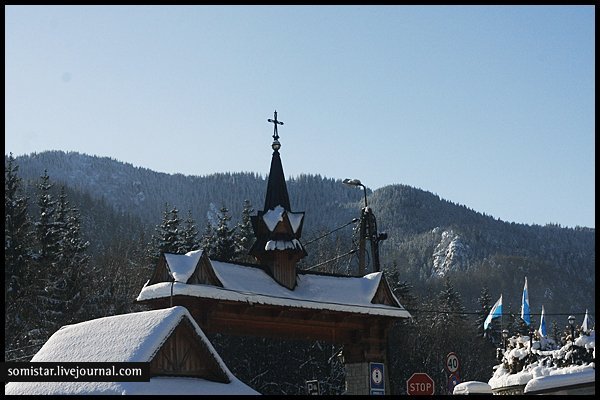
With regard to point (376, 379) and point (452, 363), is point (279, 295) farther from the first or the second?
point (452, 363)

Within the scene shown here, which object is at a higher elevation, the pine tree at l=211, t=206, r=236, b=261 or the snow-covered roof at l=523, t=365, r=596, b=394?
the pine tree at l=211, t=206, r=236, b=261

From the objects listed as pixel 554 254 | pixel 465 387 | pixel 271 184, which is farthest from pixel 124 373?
pixel 554 254

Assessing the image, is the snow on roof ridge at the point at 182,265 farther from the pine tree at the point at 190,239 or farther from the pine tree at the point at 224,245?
the pine tree at the point at 190,239

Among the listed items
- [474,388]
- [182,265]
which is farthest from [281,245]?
[474,388]

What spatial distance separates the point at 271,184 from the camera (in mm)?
32625

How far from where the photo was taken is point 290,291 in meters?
29.6

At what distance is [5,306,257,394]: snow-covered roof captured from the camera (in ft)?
59.0

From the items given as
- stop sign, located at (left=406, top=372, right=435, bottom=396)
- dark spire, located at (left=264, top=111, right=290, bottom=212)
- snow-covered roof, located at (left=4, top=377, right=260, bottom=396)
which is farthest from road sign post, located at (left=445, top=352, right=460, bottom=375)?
dark spire, located at (left=264, top=111, right=290, bottom=212)

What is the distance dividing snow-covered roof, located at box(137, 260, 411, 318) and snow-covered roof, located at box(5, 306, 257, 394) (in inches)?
219

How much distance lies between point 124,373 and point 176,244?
32125 millimetres

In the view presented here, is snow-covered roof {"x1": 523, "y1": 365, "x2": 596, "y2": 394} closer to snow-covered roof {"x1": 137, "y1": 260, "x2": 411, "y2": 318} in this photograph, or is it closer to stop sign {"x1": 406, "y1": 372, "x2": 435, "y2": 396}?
stop sign {"x1": 406, "y1": 372, "x2": 435, "y2": 396}

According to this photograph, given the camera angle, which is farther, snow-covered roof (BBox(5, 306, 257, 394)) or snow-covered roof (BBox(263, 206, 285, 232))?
snow-covered roof (BBox(263, 206, 285, 232))

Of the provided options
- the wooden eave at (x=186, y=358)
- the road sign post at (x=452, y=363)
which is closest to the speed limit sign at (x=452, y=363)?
the road sign post at (x=452, y=363)

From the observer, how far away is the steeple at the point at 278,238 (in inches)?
1193
